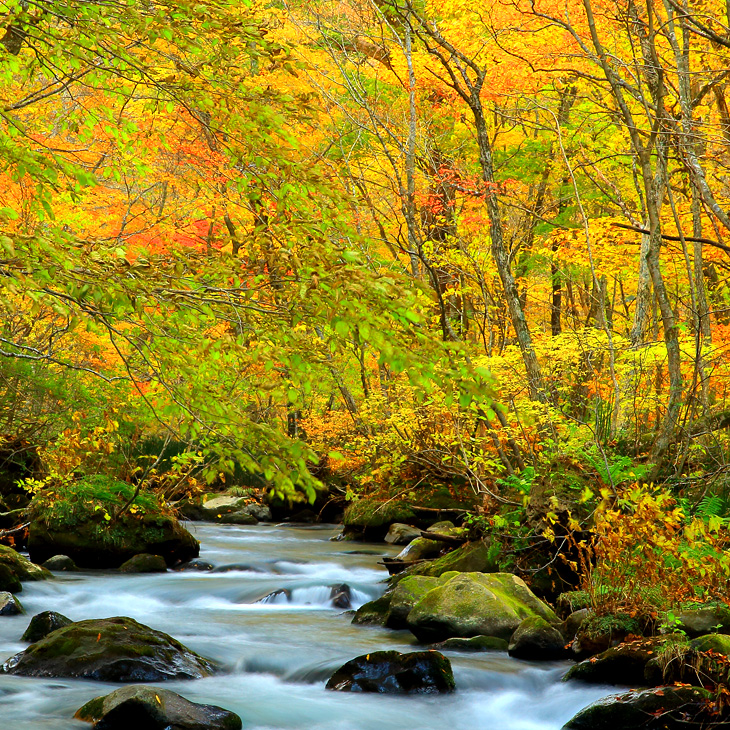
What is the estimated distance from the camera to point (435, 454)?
40.0 ft

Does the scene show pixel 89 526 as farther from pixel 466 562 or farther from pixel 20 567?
pixel 466 562

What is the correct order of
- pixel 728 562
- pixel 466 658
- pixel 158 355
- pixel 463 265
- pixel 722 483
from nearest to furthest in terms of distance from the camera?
pixel 158 355, pixel 728 562, pixel 466 658, pixel 722 483, pixel 463 265

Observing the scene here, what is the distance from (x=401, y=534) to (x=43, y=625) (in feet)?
25.6

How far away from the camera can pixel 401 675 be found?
6.60 meters

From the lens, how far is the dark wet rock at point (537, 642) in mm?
7230

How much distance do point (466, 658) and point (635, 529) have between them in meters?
2.01

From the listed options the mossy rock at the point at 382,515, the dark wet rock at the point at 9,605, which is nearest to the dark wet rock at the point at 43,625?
the dark wet rock at the point at 9,605

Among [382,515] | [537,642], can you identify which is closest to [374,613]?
[537,642]

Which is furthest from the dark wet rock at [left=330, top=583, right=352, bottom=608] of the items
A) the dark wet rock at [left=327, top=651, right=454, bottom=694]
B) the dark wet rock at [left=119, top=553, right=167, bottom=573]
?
the dark wet rock at [left=327, top=651, right=454, bottom=694]

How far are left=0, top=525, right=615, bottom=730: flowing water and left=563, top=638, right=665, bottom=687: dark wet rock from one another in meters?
0.12

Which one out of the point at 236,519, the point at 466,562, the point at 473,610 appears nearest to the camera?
the point at 473,610

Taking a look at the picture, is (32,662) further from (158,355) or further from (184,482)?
(184,482)

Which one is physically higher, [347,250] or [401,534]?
[347,250]

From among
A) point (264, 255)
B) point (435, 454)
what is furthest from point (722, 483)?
point (264, 255)
